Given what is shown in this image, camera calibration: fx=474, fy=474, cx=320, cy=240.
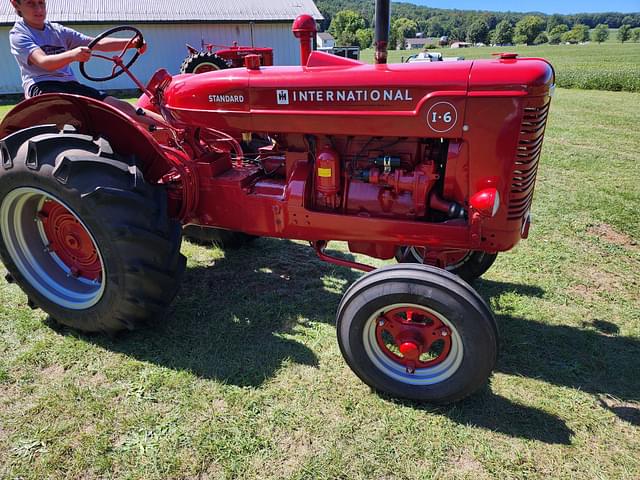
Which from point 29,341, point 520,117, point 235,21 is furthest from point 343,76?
point 235,21

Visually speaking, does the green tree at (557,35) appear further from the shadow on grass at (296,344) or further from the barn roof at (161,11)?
the shadow on grass at (296,344)

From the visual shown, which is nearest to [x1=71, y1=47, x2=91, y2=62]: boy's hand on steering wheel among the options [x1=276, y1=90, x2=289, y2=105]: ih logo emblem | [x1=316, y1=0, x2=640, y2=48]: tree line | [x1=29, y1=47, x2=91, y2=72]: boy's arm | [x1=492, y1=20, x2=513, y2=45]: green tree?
[x1=29, y1=47, x2=91, y2=72]: boy's arm

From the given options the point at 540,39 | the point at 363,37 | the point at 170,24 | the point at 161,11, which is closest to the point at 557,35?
the point at 540,39

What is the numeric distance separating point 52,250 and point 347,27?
277 feet

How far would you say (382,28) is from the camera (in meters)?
A: 2.55

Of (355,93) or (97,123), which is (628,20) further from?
(97,123)

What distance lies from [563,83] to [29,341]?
22053mm

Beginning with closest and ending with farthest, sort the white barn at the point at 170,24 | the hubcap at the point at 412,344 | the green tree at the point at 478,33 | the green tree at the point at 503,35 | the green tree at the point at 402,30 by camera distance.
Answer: the hubcap at the point at 412,344
the white barn at the point at 170,24
the green tree at the point at 503,35
the green tree at the point at 478,33
the green tree at the point at 402,30

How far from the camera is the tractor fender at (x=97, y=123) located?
2.82 m

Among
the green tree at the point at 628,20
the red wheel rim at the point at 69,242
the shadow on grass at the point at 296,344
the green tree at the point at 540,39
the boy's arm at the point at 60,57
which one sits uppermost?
the green tree at the point at 628,20

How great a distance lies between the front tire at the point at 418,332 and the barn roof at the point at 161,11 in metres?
18.3

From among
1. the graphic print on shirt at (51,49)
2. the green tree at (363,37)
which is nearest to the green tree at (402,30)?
the green tree at (363,37)

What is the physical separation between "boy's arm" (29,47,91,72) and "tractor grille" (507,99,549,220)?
2.45 meters

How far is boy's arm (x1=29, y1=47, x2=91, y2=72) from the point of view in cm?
272
